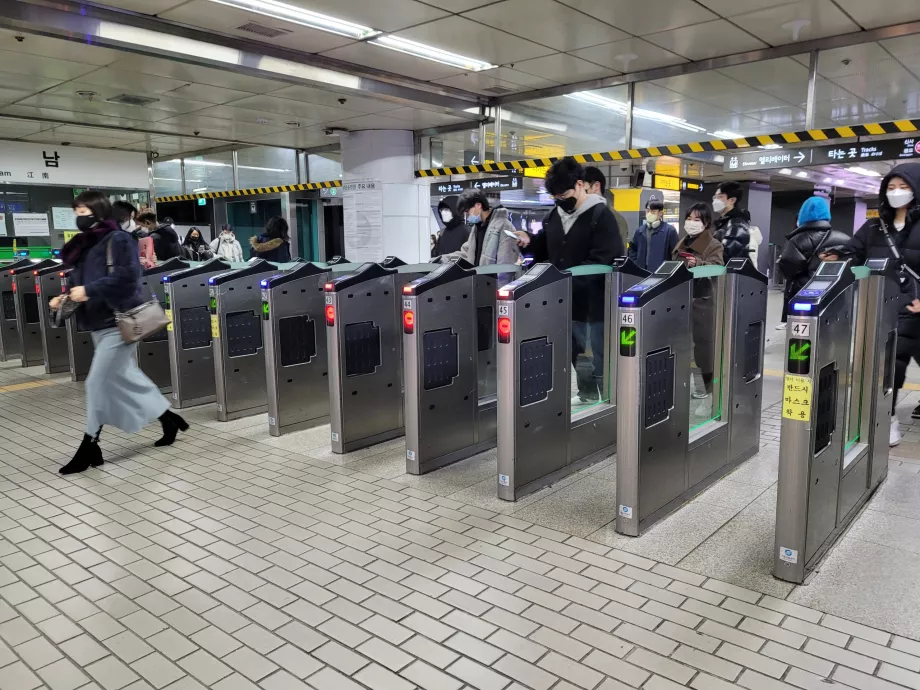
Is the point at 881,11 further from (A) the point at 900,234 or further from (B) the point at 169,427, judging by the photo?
(B) the point at 169,427

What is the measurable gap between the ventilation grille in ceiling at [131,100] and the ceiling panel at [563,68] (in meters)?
4.01

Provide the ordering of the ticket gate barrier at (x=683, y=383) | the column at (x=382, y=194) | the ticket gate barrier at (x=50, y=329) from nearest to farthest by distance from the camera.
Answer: the ticket gate barrier at (x=683, y=383) → the ticket gate barrier at (x=50, y=329) → the column at (x=382, y=194)

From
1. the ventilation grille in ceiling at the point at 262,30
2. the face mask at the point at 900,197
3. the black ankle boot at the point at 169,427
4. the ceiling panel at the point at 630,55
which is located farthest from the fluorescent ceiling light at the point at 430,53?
the face mask at the point at 900,197

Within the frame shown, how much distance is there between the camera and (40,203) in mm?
10562

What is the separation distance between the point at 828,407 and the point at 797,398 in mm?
303

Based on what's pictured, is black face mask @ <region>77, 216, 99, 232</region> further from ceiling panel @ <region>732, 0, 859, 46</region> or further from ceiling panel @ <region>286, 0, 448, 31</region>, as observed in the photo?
ceiling panel @ <region>732, 0, 859, 46</region>

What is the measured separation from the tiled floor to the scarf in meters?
1.24

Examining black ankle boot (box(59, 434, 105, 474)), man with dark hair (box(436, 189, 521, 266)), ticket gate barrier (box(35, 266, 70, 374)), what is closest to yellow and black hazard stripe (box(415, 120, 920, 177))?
man with dark hair (box(436, 189, 521, 266))

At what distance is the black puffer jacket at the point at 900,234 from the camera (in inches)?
161

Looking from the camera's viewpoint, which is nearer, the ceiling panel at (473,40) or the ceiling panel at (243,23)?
the ceiling panel at (243,23)

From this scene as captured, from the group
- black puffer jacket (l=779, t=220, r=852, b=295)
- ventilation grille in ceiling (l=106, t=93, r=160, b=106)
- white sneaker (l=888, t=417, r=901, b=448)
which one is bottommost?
white sneaker (l=888, t=417, r=901, b=448)

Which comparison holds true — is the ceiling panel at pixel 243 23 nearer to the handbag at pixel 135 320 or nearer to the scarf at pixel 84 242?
the scarf at pixel 84 242

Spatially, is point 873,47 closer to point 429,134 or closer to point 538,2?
point 538,2

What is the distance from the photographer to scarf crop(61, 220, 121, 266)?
3758mm
